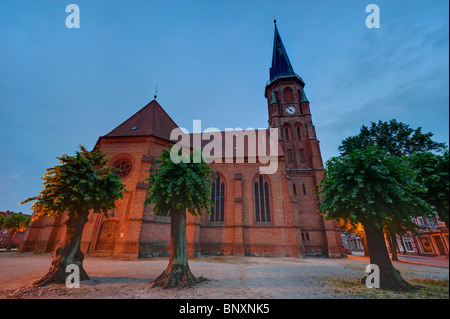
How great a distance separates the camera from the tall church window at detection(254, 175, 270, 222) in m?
21.2

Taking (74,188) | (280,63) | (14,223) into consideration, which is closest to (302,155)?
(280,63)

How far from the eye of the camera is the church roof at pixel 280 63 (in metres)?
31.8

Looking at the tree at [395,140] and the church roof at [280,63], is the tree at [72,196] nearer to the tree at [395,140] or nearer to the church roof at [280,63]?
the tree at [395,140]

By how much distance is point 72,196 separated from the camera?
778 centimetres

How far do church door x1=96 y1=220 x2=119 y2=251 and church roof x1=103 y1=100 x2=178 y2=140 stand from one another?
8.96 metres

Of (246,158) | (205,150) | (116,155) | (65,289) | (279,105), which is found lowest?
(65,289)

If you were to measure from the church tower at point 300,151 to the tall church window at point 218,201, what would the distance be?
8134 mm

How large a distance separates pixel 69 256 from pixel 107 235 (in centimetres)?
995

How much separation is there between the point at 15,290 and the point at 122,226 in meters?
10.6

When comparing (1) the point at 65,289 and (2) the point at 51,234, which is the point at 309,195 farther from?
(2) the point at 51,234

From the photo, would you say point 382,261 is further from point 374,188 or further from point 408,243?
point 408,243

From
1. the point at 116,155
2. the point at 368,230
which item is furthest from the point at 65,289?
the point at 116,155
